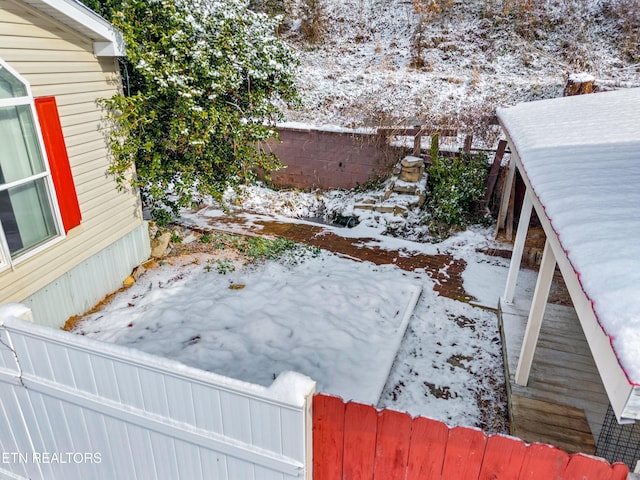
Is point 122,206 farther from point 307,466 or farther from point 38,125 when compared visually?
point 307,466

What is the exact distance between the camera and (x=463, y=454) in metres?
2.10

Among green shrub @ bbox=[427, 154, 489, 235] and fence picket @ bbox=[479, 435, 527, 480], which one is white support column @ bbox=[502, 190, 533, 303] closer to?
green shrub @ bbox=[427, 154, 489, 235]

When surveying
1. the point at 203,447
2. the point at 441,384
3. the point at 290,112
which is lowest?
the point at 441,384

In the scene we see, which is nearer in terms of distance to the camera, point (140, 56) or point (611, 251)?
point (611, 251)

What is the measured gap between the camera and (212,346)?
4.72 meters

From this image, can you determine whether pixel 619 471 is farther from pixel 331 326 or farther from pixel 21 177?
pixel 21 177

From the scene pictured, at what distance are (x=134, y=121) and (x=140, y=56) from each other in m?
0.81

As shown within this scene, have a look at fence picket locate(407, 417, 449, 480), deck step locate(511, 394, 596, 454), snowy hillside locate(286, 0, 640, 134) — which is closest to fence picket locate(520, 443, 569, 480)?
fence picket locate(407, 417, 449, 480)

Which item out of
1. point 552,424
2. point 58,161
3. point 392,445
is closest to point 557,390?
point 552,424

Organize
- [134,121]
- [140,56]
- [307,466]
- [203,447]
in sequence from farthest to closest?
[134,121]
[140,56]
[203,447]
[307,466]

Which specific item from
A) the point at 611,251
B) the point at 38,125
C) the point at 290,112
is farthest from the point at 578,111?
the point at 290,112

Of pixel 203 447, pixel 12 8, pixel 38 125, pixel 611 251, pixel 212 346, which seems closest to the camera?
pixel 611 251

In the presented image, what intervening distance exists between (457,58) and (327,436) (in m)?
13.6

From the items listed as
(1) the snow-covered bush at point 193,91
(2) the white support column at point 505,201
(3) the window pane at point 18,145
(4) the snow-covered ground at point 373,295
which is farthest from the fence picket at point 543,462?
(2) the white support column at point 505,201
